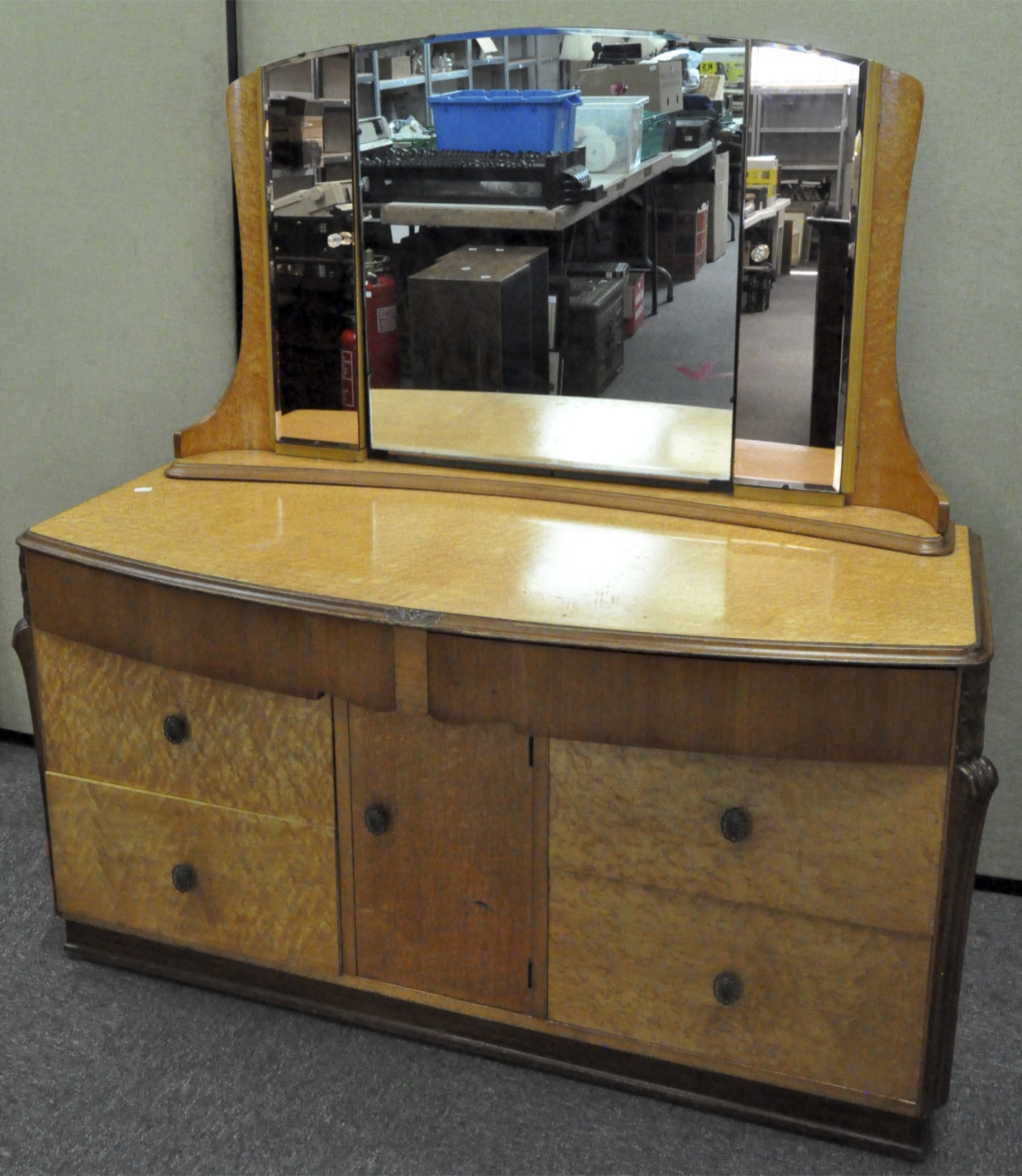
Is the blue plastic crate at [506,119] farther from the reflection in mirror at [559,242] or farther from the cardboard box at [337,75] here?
the cardboard box at [337,75]

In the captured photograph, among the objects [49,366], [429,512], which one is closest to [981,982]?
[429,512]

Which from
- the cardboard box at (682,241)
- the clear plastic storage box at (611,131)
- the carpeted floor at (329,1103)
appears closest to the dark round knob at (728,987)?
the carpeted floor at (329,1103)

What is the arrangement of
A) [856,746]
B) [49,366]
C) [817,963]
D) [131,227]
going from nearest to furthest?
[856,746] < [817,963] < [131,227] < [49,366]

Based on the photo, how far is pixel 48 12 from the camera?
2342 millimetres

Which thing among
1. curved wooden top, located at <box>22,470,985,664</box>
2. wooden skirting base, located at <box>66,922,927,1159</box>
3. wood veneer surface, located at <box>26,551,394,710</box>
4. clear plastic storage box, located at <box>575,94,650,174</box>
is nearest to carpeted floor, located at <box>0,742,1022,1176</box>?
wooden skirting base, located at <box>66,922,927,1159</box>

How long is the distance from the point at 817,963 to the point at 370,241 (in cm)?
130

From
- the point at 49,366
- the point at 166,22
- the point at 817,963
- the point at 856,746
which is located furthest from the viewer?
the point at 49,366

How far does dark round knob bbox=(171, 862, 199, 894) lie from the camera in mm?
2072

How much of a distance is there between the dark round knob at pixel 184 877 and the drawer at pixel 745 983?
604 millimetres

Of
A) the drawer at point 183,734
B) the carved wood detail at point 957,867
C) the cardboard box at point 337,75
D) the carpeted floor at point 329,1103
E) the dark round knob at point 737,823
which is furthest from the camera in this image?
the cardboard box at point 337,75

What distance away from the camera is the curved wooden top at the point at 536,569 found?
5.39 ft

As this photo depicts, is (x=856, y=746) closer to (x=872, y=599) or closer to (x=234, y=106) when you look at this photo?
(x=872, y=599)

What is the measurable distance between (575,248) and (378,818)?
36.0 inches

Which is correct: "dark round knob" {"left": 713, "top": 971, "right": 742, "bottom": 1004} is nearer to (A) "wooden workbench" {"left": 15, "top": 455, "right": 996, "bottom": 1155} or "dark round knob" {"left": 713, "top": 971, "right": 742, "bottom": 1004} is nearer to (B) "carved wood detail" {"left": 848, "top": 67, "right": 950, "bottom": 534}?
(A) "wooden workbench" {"left": 15, "top": 455, "right": 996, "bottom": 1155}
